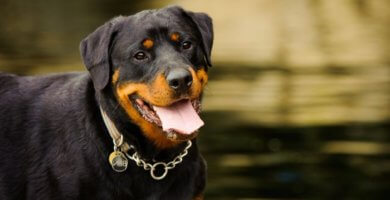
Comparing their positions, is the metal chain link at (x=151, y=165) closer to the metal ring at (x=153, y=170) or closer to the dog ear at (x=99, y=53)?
the metal ring at (x=153, y=170)

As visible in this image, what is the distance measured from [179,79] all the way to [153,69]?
0.61 feet

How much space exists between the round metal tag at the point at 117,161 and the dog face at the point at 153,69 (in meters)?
0.17

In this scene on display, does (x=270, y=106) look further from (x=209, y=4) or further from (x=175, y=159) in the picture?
(x=175, y=159)

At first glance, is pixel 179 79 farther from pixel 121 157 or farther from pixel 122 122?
pixel 121 157

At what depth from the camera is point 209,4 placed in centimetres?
695

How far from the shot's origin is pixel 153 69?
4164 mm

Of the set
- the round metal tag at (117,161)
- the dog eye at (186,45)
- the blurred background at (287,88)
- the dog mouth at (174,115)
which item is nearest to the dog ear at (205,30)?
the dog eye at (186,45)

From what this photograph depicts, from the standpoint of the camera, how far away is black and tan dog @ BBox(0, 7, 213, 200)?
416cm

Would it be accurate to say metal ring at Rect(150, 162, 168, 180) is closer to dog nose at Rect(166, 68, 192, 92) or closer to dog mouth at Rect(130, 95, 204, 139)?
dog mouth at Rect(130, 95, 204, 139)

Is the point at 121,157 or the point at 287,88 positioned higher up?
the point at 121,157

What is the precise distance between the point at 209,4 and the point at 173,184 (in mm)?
2846

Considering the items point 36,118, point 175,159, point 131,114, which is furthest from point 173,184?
point 36,118

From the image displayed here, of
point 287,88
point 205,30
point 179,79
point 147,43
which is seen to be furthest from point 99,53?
point 287,88

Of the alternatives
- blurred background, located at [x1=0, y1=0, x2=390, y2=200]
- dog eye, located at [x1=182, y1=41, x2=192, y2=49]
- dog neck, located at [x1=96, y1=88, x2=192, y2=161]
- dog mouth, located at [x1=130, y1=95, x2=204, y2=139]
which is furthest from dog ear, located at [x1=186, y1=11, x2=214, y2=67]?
blurred background, located at [x1=0, y1=0, x2=390, y2=200]
